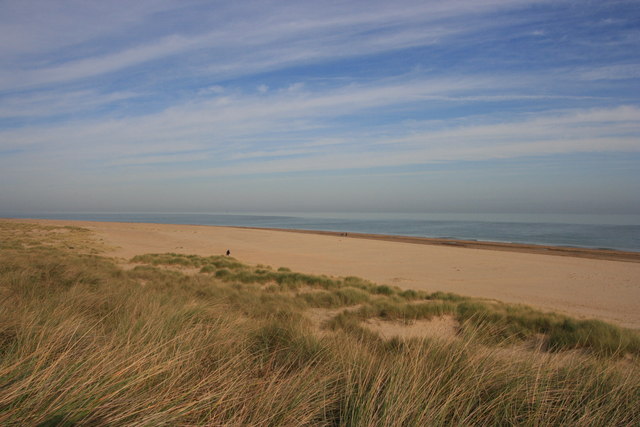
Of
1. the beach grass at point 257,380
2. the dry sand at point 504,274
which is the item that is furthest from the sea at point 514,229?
the beach grass at point 257,380

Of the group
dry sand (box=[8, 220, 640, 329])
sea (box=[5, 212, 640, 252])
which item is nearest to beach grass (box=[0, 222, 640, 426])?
dry sand (box=[8, 220, 640, 329])

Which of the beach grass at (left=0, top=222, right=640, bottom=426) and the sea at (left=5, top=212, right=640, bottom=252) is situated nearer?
the beach grass at (left=0, top=222, right=640, bottom=426)

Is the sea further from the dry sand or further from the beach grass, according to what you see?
the beach grass

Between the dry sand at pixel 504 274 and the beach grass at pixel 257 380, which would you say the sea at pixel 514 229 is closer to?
the dry sand at pixel 504 274

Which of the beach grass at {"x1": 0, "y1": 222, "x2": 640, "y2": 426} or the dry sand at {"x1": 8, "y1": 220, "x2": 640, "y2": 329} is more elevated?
the beach grass at {"x1": 0, "y1": 222, "x2": 640, "y2": 426}

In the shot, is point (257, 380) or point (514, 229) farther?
point (514, 229)

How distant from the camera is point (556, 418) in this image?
→ 2766mm

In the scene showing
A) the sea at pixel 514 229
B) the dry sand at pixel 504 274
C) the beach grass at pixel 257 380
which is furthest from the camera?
the sea at pixel 514 229

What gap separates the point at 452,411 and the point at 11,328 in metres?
4.25

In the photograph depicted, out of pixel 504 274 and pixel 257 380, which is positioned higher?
pixel 257 380

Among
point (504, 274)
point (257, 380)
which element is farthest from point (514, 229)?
point (257, 380)

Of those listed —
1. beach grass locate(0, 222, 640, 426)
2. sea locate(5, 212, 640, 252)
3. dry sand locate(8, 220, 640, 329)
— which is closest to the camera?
beach grass locate(0, 222, 640, 426)

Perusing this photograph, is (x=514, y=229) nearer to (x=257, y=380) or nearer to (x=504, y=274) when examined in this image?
(x=504, y=274)

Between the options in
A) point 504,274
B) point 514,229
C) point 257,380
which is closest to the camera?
point 257,380
